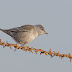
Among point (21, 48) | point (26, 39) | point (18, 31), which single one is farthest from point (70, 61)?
point (18, 31)

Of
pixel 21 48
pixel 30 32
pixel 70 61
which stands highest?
pixel 30 32

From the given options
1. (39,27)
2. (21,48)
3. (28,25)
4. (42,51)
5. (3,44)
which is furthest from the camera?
(39,27)

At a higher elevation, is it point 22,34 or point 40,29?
point 40,29

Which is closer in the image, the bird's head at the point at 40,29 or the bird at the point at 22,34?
the bird at the point at 22,34

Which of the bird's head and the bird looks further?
the bird's head

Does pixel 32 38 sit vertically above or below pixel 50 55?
above

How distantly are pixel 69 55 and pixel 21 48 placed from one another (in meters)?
1.75

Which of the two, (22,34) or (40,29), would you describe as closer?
(22,34)

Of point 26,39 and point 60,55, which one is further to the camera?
point 26,39

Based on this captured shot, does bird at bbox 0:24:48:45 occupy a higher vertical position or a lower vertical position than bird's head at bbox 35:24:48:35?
lower

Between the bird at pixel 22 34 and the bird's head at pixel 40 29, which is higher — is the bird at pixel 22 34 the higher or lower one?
the lower one

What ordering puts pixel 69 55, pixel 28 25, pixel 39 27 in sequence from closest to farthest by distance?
1. pixel 69 55
2. pixel 28 25
3. pixel 39 27

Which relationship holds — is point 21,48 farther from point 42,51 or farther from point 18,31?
point 18,31

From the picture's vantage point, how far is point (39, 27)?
10.4 metres
